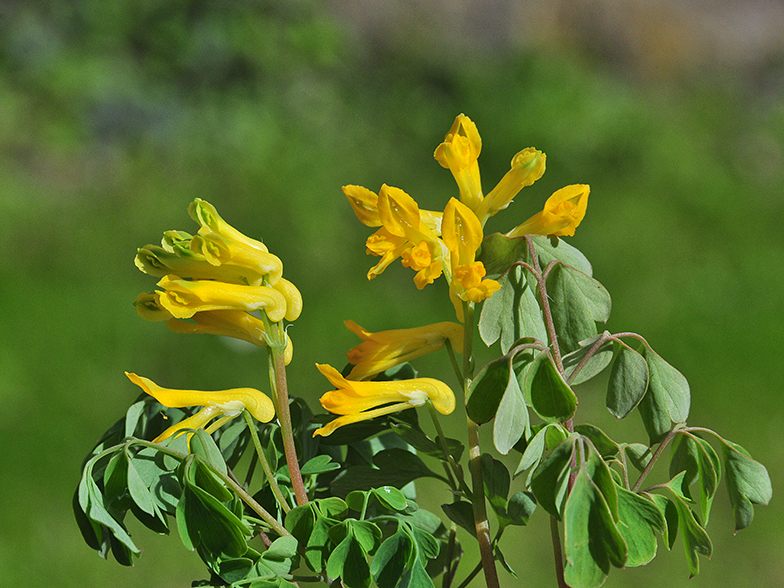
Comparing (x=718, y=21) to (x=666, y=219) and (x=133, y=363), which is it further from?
(x=133, y=363)

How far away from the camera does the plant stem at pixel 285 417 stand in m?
0.36

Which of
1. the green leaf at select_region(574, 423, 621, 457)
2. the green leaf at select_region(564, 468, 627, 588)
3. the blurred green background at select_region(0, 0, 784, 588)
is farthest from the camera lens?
the blurred green background at select_region(0, 0, 784, 588)

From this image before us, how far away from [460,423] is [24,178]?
163cm

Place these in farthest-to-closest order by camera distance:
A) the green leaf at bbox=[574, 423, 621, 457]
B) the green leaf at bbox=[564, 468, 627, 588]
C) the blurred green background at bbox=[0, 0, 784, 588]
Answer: the blurred green background at bbox=[0, 0, 784, 588], the green leaf at bbox=[574, 423, 621, 457], the green leaf at bbox=[564, 468, 627, 588]

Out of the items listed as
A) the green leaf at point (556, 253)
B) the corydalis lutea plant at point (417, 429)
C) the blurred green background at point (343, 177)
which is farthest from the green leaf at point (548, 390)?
the blurred green background at point (343, 177)

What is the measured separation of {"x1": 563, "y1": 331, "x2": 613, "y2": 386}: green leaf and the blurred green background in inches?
32.1

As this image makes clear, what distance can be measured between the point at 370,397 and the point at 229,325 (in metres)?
0.09

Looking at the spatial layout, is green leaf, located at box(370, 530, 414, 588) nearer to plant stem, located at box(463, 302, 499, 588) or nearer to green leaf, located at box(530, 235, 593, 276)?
plant stem, located at box(463, 302, 499, 588)

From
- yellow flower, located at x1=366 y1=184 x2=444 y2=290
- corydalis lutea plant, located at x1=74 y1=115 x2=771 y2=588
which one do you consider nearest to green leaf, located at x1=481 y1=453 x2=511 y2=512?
corydalis lutea plant, located at x1=74 y1=115 x2=771 y2=588

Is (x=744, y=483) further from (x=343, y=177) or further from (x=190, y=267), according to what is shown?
(x=343, y=177)

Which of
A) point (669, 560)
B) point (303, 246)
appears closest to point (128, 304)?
point (303, 246)

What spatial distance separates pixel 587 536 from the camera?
31 centimetres

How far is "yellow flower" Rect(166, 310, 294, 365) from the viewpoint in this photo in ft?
1.30

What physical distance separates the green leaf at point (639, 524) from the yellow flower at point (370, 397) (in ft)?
0.34
